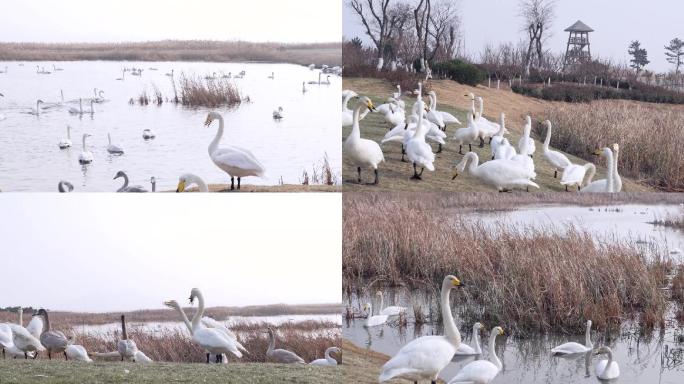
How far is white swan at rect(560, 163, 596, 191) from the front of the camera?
26.8ft

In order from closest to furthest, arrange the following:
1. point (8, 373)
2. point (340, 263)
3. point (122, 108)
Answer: point (8, 373) → point (340, 263) → point (122, 108)

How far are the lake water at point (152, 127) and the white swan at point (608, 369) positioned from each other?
2.57 meters

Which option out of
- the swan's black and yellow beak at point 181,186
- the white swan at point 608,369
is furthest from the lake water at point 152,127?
the white swan at point 608,369

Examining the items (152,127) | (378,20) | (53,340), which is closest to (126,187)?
(152,127)

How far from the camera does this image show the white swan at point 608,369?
794 cm

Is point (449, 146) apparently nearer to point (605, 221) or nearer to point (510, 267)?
point (510, 267)

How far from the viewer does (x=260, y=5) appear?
909 centimetres

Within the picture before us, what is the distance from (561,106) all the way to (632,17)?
0.92 m

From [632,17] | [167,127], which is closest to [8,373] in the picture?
[167,127]

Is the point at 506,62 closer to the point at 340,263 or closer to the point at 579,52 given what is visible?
the point at 579,52

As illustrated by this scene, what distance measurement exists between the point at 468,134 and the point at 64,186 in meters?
3.23

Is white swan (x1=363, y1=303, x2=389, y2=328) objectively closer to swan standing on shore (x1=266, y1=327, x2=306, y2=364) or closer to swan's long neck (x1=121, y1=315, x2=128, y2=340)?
swan standing on shore (x1=266, y1=327, x2=306, y2=364)

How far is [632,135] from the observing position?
8.63 m

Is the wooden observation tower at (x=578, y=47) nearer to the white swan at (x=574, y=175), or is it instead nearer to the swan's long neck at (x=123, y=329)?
the white swan at (x=574, y=175)
